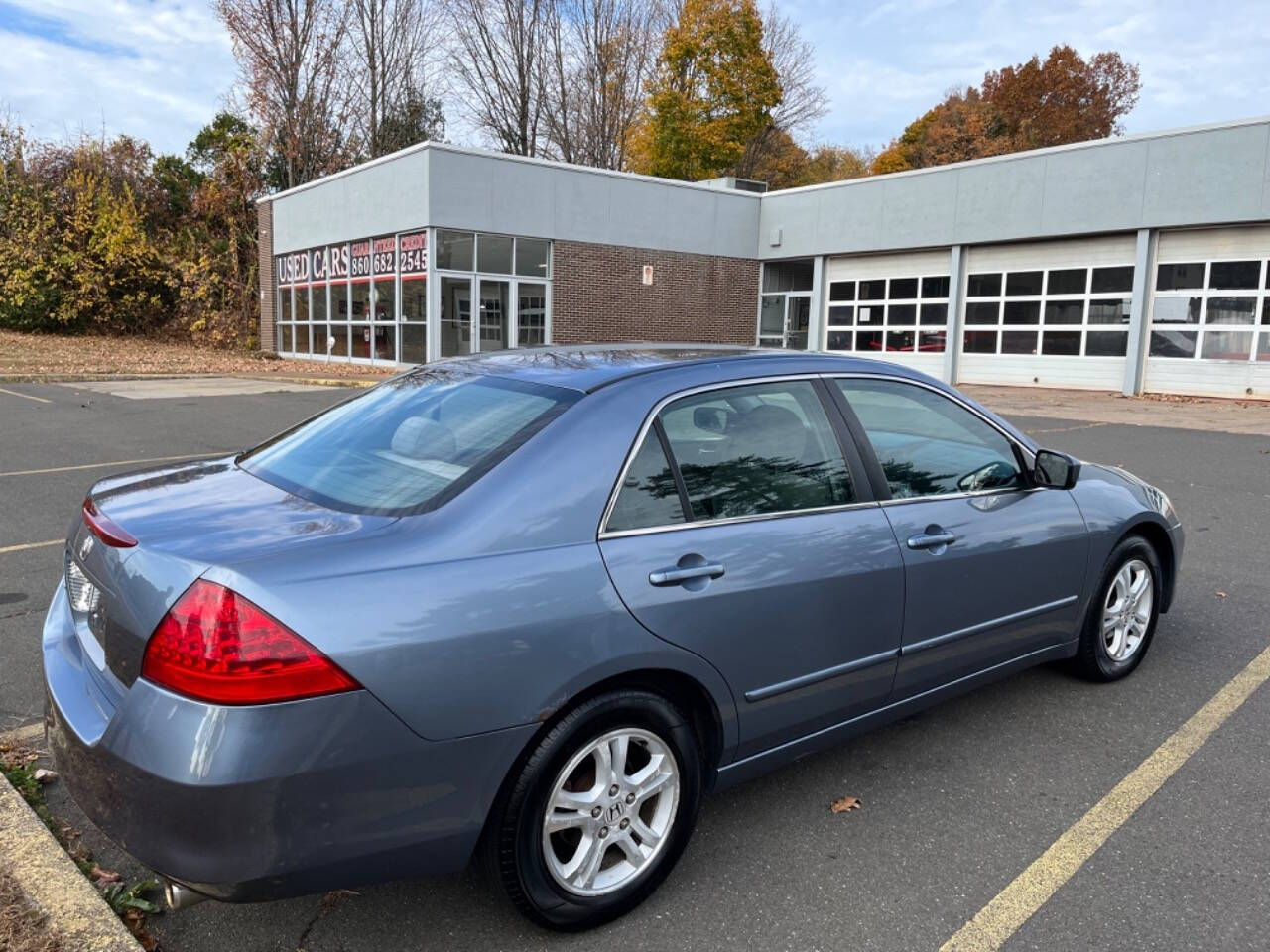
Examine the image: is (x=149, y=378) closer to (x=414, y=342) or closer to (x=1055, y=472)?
(x=414, y=342)

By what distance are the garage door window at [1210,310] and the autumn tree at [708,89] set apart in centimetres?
2005

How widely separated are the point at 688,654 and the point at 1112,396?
2035 centimetres

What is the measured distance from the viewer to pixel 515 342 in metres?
22.8

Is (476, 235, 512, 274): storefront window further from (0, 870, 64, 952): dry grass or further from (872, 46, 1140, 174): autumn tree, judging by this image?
(872, 46, 1140, 174): autumn tree

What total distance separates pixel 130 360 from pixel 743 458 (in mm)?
25855

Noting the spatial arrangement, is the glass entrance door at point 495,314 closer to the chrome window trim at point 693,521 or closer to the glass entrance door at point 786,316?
the glass entrance door at point 786,316

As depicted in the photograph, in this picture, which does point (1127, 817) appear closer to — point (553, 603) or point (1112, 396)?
point (553, 603)

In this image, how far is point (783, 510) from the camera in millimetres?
2873

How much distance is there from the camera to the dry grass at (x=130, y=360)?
21.4m

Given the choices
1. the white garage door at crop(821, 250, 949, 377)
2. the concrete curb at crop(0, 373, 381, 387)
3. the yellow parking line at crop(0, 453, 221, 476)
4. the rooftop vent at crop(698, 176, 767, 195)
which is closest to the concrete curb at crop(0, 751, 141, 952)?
the yellow parking line at crop(0, 453, 221, 476)

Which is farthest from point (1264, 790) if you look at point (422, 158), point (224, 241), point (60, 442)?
point (224, 241)

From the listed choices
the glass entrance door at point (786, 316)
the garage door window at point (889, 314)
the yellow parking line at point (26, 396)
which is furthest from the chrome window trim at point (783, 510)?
the glass entrance door at point (786, 316)

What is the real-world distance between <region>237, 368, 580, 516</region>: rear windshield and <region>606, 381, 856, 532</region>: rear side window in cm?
33

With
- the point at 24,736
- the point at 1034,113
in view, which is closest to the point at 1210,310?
the point at 24,736
